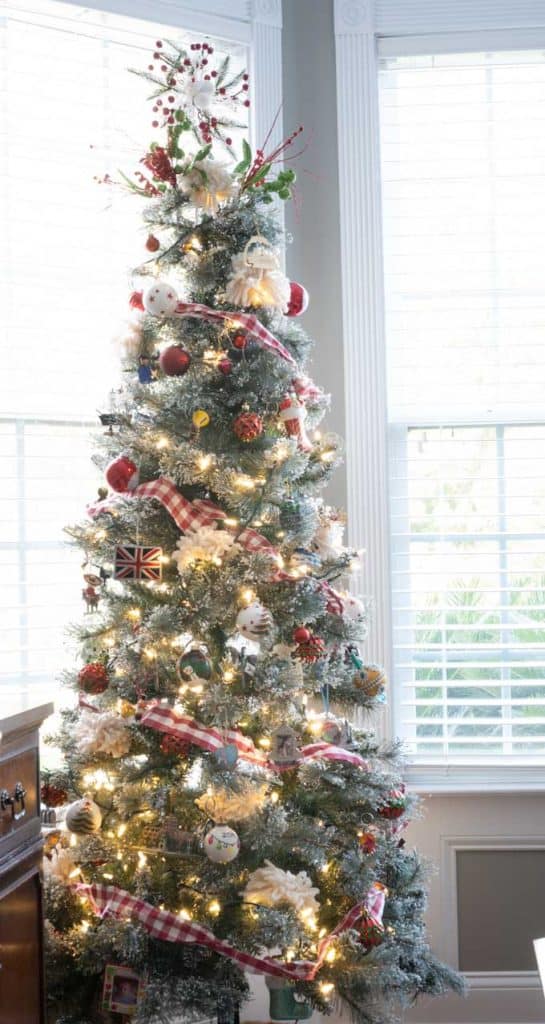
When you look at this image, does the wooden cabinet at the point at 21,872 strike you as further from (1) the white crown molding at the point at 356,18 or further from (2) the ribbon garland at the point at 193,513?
(1) the white crown molding at the point at 356,18

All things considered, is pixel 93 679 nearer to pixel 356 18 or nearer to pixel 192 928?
pixel 192 928

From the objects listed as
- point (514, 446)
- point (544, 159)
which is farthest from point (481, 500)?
point (544, 159)

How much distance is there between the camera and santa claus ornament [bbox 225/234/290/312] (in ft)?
8.37

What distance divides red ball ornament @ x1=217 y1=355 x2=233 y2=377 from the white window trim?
3.13 ft

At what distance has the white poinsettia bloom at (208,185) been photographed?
8.43 ft

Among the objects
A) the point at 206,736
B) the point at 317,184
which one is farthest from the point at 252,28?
the point at 206,736

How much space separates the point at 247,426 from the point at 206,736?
0.74m

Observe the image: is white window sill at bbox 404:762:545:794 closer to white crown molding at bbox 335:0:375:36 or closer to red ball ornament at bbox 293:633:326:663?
red ball ornament at bbox 293:633:326:663

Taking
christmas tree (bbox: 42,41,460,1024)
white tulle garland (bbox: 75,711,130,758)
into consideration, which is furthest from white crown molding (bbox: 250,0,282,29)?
white tulle garland (bbox: 75,711,130,758)

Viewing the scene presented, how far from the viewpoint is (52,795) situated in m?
2.60

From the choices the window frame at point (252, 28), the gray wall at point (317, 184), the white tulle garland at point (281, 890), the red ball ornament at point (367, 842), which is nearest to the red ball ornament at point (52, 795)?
the white tulle garland at point (281, 890)

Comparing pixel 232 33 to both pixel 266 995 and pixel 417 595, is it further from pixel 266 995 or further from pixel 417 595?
pixel 266 995

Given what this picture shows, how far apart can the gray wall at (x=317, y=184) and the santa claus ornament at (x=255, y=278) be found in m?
0.90

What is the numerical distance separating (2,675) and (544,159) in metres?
2.42
